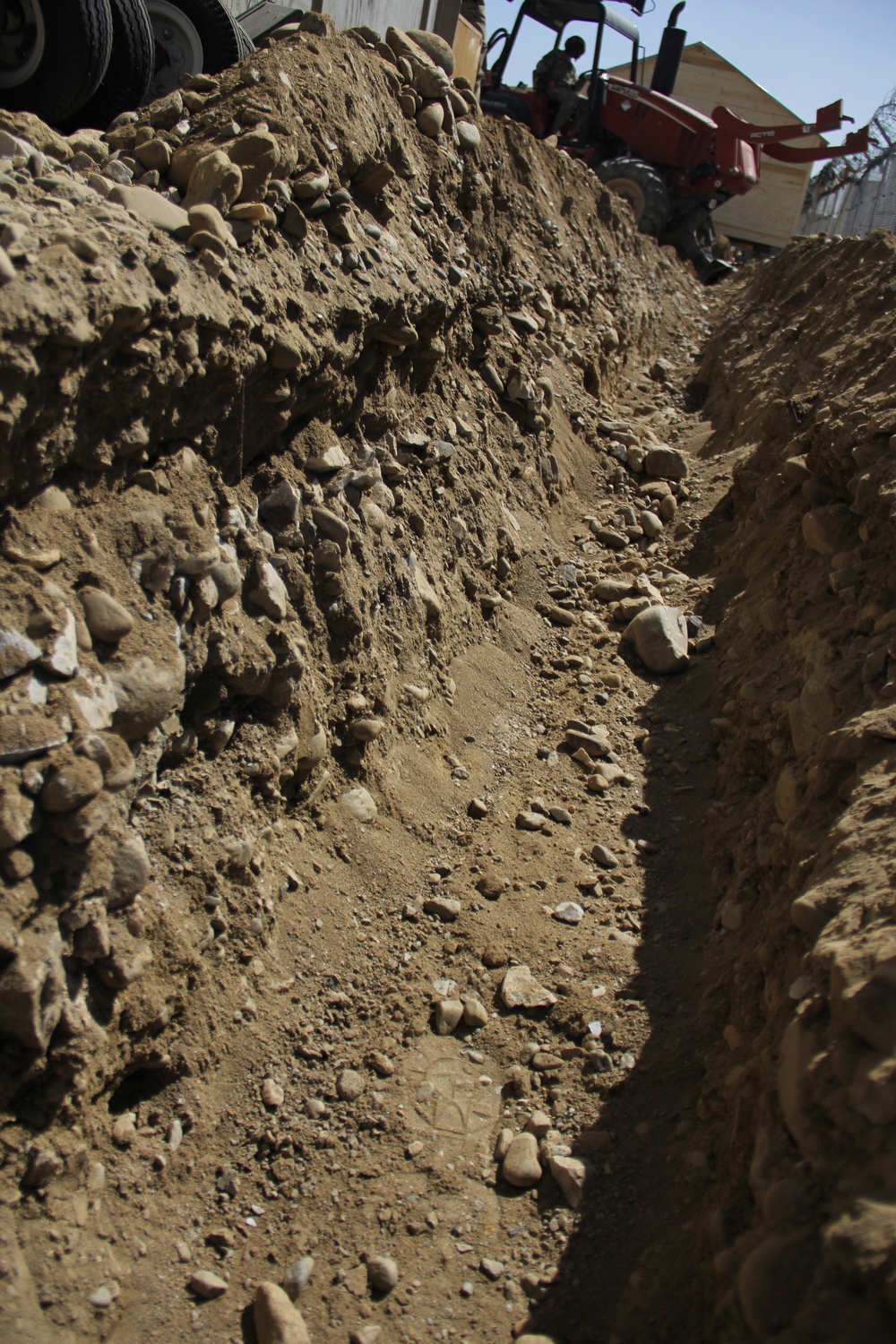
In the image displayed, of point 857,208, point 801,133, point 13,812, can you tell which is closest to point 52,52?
point 13,812

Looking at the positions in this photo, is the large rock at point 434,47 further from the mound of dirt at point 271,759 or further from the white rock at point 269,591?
the white rock at point 269,591

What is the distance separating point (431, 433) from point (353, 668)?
4.64 feet

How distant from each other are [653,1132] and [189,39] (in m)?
5.69

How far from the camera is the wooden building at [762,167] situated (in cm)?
1802

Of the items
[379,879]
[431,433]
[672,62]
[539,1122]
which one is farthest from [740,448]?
[672,62]

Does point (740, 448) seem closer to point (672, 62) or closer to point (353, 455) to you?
point (353, 455)

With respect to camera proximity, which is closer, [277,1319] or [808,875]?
[277,1319]

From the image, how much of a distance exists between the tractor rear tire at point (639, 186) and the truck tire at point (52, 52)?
813 centimetres

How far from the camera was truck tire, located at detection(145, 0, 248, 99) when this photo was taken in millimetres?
4984

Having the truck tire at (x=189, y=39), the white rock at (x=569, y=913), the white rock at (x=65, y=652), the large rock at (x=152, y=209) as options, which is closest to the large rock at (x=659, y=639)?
the white rock at (x=569, y=913)

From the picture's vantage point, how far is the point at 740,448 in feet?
18.7

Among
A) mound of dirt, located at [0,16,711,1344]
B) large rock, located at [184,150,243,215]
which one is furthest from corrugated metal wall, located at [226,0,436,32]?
large rock, located at [184,150,243,215]

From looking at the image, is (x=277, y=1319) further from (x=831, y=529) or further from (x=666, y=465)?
(x=666, y=465)

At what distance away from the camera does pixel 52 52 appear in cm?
404
